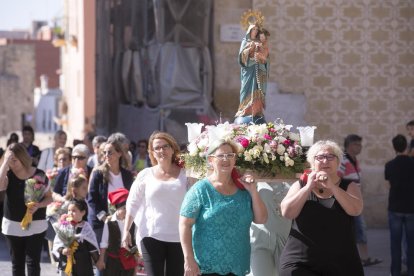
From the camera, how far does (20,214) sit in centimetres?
1187

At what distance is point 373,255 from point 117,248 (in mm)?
5397

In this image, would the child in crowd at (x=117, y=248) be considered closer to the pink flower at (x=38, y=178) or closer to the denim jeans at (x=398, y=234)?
the pink flower at (x=38, y=178)

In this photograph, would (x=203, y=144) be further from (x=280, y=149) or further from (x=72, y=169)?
(x=72, y=169)

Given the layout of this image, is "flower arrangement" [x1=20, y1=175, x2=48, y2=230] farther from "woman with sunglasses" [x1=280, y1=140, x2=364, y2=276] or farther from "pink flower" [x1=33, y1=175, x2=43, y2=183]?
"woman with sunglasses" [x1=280, y1=140, x2=364, y2=276]

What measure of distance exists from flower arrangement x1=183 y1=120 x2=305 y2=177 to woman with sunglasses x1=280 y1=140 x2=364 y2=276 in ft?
5.72

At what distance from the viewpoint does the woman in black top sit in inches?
466

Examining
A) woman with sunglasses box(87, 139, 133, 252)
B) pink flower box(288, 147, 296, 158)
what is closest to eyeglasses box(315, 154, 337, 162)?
pink flower box(288, 147, 296, 158)

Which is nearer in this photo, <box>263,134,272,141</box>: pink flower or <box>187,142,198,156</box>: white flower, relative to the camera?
<box>187,142,198,156</box>: white flower

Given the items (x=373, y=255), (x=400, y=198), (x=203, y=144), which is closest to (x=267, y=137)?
(x=203, y=144)

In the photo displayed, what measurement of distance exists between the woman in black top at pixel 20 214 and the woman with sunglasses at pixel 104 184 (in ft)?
1.64

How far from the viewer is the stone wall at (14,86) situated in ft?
216

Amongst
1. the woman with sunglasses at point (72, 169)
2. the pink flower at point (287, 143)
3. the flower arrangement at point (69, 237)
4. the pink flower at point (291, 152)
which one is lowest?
the flower arrangement at point (69, 237)

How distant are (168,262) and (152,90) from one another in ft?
35.1

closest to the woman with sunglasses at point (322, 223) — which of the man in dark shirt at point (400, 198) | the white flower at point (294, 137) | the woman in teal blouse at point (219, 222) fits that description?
the woman in teal blouse at point (219, 222)
